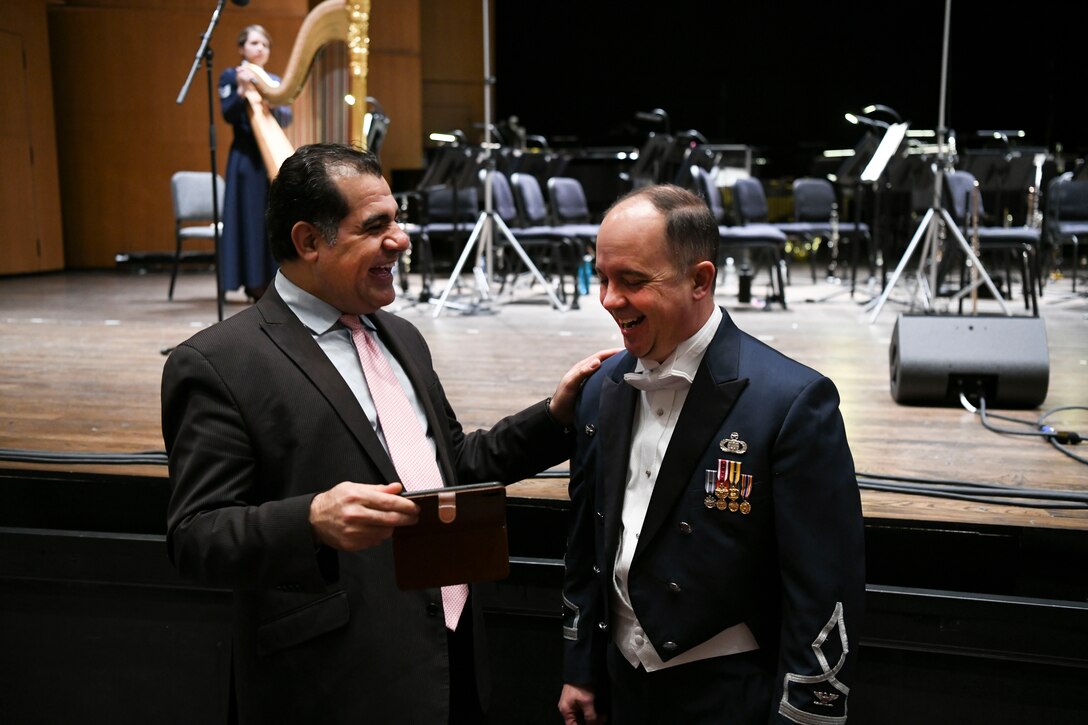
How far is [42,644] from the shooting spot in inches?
109

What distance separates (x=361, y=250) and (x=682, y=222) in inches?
20.6

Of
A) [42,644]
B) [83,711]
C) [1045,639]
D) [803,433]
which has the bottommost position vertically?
[83,711]

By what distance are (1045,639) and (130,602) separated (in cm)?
236

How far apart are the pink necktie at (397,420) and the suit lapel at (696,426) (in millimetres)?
393

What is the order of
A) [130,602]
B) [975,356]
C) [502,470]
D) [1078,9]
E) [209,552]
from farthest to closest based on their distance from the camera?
[1078,9] → [975,356] → [130,602] → [502,470] → [209,552]

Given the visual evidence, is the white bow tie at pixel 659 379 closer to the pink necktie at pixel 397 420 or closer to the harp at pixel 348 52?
the pink necktie at pixel 397 420

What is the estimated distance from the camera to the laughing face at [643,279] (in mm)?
1461

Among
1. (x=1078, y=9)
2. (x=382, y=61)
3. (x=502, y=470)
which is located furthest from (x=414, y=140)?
(x=502, y=470)

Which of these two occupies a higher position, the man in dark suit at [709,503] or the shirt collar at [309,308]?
the shirt collar at [309,308]

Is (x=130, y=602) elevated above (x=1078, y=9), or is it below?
below

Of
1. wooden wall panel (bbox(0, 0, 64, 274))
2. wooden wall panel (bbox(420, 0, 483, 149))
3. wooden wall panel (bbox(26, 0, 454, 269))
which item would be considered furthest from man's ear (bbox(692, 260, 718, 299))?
wooden wall panel (bbox(420, 0, 483, 149))

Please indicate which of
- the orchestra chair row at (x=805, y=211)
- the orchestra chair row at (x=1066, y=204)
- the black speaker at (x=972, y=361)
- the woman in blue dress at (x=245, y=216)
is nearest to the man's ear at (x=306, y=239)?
the black speaker at (x=972, y=361)

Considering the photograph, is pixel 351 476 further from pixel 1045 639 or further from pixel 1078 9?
pixel 1078 9

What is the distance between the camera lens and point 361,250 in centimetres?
158
